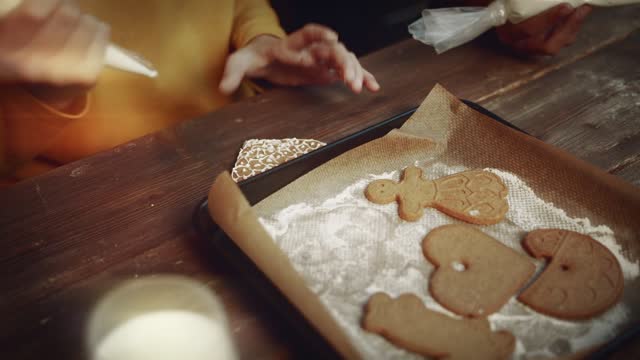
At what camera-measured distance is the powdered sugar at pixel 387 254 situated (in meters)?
0.72

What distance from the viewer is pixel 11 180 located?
1135mm

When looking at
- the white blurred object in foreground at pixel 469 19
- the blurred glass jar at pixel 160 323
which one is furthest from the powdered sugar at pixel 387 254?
the white blurred object in foreground at pixel 469 19

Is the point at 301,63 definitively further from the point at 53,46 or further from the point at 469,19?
the point at 53,46

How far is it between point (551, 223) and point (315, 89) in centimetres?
56

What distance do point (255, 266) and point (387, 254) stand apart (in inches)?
8.4

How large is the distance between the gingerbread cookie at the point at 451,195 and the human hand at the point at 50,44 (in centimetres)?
53

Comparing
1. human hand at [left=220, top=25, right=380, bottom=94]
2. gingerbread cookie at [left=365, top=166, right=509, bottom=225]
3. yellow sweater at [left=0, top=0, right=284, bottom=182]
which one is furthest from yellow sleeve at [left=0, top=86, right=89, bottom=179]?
gingerbread cookie at [left=365, top=166, right=509, bottom=225]

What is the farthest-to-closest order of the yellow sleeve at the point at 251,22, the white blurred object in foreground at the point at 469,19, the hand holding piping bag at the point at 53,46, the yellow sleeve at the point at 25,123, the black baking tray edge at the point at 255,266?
the yellow sleeve at the point at 251,22 → the white blurred object in foreground at the point at 469,19 → the yellow sleeve at the point at 25,123 → the hand holding piping bag at the point at 53,46 → the black baking tray edge at the point at 255,266

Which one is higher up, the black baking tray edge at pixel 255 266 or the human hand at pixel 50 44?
the human hand at pixel 50 44

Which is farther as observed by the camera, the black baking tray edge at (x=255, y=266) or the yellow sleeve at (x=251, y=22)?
the yellow sleeve at (x=251, y=22)

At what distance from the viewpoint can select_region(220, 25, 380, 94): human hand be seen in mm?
1129

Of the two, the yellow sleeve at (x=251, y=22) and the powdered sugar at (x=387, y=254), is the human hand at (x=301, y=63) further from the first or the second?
the powdered sugar at (x=387, y=254)

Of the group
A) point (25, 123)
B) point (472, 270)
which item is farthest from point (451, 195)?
point (25, 123)

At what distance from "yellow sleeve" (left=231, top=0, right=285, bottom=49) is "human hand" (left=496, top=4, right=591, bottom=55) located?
58 centimetres
